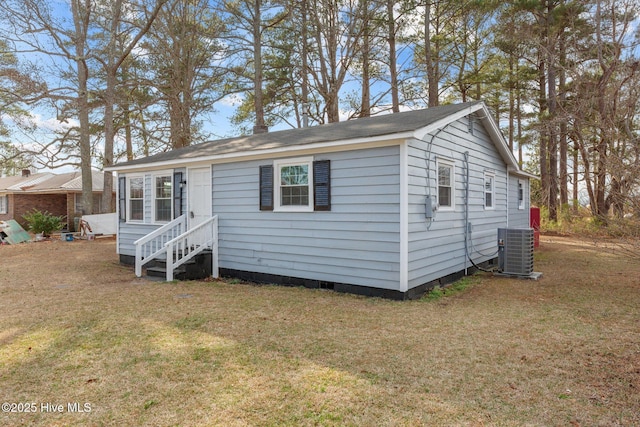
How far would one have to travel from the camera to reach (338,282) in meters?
6.64

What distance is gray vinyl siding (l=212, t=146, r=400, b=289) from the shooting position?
6055mm

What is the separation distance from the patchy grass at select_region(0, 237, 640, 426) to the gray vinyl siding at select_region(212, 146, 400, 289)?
0.55m

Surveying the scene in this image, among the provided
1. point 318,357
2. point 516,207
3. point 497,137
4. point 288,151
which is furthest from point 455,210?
point 516,207

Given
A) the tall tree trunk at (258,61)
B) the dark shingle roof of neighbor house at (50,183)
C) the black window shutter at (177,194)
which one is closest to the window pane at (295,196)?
the black window shutter at (177,194)

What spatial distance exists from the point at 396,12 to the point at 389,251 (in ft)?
48.0

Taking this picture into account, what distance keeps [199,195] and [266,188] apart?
217cm

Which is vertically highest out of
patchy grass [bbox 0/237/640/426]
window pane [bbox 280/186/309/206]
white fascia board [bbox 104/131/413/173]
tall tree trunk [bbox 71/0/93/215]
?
tall tree trunk [bbox 71/0/93/215]

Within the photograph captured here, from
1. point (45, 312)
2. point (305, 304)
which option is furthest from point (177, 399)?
point (45, 312)

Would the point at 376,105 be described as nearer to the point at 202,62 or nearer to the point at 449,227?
the point at 202,62

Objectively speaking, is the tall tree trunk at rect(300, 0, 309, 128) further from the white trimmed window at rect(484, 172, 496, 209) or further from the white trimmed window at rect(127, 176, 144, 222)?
the white trimmed window at rect(484, 172, 496, 209)

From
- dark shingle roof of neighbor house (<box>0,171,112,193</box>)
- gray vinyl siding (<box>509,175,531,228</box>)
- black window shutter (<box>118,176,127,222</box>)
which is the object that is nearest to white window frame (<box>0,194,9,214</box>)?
dark shingle roof of neighbor house (<box>0,171,112,193</box>)

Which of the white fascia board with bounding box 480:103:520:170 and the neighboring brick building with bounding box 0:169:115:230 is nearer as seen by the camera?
the white fascia board with bounding box 480:103:520:170

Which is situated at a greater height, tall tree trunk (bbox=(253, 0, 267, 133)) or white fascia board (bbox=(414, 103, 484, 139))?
tall tree trunk (bbox=(253, 0, 267, 133))

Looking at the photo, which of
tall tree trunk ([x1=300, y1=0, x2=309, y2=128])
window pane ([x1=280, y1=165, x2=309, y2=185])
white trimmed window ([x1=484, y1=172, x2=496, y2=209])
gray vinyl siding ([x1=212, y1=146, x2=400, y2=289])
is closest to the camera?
gray vinyl siding ([x1=212, y1=146, x2=400, y2=289])
